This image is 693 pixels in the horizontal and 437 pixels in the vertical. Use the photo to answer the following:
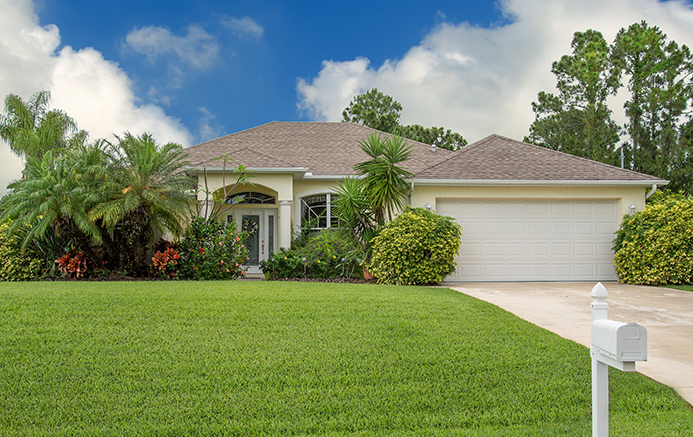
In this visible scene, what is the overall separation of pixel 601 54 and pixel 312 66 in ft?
53.3

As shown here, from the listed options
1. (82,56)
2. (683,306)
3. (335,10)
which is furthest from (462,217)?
(82,56)

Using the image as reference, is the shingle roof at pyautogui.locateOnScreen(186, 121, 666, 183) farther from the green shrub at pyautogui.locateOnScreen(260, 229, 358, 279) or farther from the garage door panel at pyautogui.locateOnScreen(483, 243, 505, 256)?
the green shrub at pyautogui.locateOnScreen(260, 229, 358, 279)

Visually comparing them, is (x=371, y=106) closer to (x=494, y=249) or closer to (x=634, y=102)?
(x=634, y=102)

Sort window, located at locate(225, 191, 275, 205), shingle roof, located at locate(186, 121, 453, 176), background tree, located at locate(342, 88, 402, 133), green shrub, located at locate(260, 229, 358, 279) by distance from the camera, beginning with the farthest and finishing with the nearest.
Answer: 1. background tree, located at locate(342, 88, 402, 133)
2. window, located at locate(225, 191, 275, 205)
3. shingle roof, located at locate(186, 121, 453, 176)
4. green shrub, located at locate(260, 229, 358, 279)

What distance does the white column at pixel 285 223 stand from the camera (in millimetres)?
12406

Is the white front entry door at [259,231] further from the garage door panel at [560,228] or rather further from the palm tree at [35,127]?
the palm tree at [35,127]

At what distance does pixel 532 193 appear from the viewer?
1227cm

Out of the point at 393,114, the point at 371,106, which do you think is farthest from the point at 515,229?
the point at 371,106

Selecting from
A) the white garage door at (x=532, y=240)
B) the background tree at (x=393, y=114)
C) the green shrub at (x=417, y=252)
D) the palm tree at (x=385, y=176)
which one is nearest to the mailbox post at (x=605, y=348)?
the green shrub at (x=417, y=252)

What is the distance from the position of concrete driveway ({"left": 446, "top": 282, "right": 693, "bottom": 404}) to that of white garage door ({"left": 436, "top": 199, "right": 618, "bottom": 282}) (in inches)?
27.1

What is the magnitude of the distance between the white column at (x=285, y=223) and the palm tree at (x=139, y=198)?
2.55m

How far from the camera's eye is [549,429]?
337cm

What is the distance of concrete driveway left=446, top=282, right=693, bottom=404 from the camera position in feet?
14.9

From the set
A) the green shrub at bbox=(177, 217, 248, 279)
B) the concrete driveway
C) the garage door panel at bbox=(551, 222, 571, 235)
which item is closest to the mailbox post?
the concrete driveway
